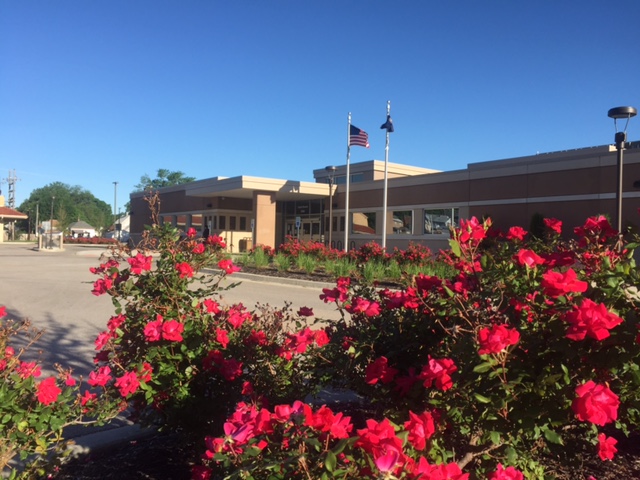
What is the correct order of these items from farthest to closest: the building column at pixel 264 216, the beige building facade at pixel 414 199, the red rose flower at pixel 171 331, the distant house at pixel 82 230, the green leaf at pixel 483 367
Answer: the distant house at pixel 82 230
the building column at pixel 264 216
the beige building facade at pixel 414 199
the red rose flower at pixel 171 331
the green leaf at pixel 483 367

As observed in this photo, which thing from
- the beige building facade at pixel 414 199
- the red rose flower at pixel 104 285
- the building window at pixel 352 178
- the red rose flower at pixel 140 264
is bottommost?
the red rose flower at pixel 104 285

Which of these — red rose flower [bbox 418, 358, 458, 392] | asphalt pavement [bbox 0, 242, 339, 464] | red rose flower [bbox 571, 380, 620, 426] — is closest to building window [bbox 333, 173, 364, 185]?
asphalt pavement [bbox 0, 242, 339, 464]

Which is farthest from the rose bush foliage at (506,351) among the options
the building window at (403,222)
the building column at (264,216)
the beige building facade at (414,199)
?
the building column at (264,216)

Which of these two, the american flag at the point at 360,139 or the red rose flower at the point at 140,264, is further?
the american flag at the point at 360,139

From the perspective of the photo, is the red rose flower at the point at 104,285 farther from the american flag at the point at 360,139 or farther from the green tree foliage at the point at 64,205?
the green tree foliage at the point at 64,205

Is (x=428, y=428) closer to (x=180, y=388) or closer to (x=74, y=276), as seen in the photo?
(x=180, y=388)

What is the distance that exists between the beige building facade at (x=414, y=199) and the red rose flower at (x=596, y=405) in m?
20.9

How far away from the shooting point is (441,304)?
8.42ft

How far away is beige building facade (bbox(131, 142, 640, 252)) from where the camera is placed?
2333 centimetres

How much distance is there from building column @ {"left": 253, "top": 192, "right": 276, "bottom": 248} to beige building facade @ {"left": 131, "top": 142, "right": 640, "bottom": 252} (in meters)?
0.06

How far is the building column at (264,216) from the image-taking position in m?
33.2

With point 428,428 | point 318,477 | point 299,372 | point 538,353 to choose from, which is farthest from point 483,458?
point 299,372

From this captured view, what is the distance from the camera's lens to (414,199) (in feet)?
101

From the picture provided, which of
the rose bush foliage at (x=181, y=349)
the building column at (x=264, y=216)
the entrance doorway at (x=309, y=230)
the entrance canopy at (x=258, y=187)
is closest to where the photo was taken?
the rose bush foliage at (x=181, y=349)
